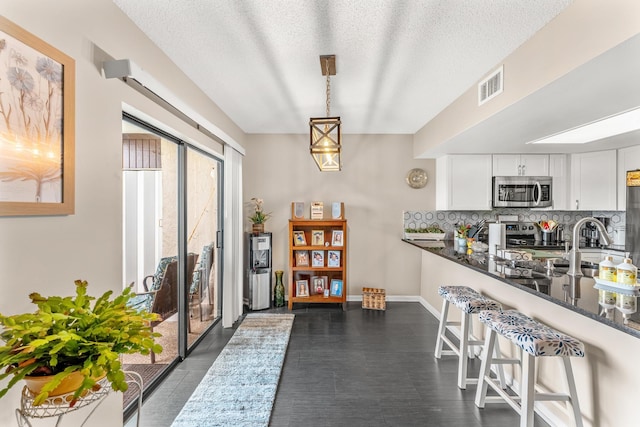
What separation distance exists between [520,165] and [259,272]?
12.4ft

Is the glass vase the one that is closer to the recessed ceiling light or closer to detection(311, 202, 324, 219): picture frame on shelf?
detection(311, 202, 324, 219): picture frame on shelf

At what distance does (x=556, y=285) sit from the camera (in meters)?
1.89

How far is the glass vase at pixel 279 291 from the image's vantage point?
177 inches

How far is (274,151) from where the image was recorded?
4.70 m

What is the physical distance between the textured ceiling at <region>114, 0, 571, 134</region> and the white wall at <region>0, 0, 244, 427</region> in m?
0.25

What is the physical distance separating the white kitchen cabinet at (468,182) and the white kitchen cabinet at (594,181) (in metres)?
1.09

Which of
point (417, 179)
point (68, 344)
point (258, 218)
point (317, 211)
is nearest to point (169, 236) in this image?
point (258, 218)

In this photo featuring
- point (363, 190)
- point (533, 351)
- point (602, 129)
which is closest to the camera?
point (533, 351)

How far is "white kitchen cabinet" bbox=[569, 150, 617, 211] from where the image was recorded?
153 inches

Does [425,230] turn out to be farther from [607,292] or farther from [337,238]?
[607,292]

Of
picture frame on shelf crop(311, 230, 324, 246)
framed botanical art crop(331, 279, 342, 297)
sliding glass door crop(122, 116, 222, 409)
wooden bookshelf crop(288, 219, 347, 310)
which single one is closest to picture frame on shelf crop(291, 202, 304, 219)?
wooden bookshelf crop(288, 219, 347, 310)

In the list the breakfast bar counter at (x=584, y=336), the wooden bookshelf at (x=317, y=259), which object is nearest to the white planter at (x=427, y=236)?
the wooden bookshelf at (x=317, y=259)

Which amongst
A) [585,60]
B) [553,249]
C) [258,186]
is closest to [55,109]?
[585,60]

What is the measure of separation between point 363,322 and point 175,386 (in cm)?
219
